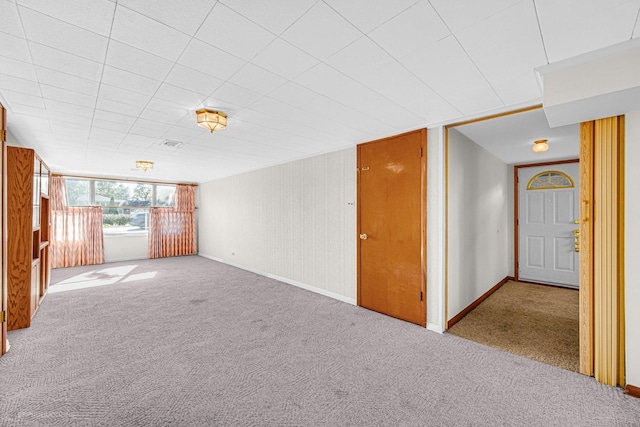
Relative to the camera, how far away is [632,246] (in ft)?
6.80

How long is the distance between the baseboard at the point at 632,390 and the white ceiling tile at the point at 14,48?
4664mm

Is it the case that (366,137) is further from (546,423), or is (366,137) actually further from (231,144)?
(546,423)

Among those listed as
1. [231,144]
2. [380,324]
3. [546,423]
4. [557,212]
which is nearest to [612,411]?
[546,423]

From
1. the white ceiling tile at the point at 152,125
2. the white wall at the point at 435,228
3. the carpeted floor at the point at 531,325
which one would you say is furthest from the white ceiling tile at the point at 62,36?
the carpeted floor at the point at 531,325

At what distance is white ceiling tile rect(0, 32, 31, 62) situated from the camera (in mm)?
1629

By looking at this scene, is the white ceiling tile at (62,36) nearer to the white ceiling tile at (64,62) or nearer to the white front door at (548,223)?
the white ceiling tile at (64,62)

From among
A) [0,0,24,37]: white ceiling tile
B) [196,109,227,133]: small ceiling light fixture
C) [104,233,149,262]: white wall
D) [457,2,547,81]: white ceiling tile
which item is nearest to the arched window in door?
[457,2,547,81]: white ceiling tile

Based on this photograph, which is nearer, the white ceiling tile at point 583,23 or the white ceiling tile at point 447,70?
the white ceiling tile at point 583,23

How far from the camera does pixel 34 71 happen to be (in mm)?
2010

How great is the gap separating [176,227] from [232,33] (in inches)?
317

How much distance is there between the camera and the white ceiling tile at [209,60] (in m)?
1.74

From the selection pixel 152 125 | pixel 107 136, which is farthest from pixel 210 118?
pixel 107 136

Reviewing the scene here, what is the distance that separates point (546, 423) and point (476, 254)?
2.54 metres

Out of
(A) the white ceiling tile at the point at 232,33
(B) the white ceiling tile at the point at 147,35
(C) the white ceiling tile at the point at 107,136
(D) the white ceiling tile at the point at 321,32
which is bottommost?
(D) the white ceiling tile at the point at 321,32
